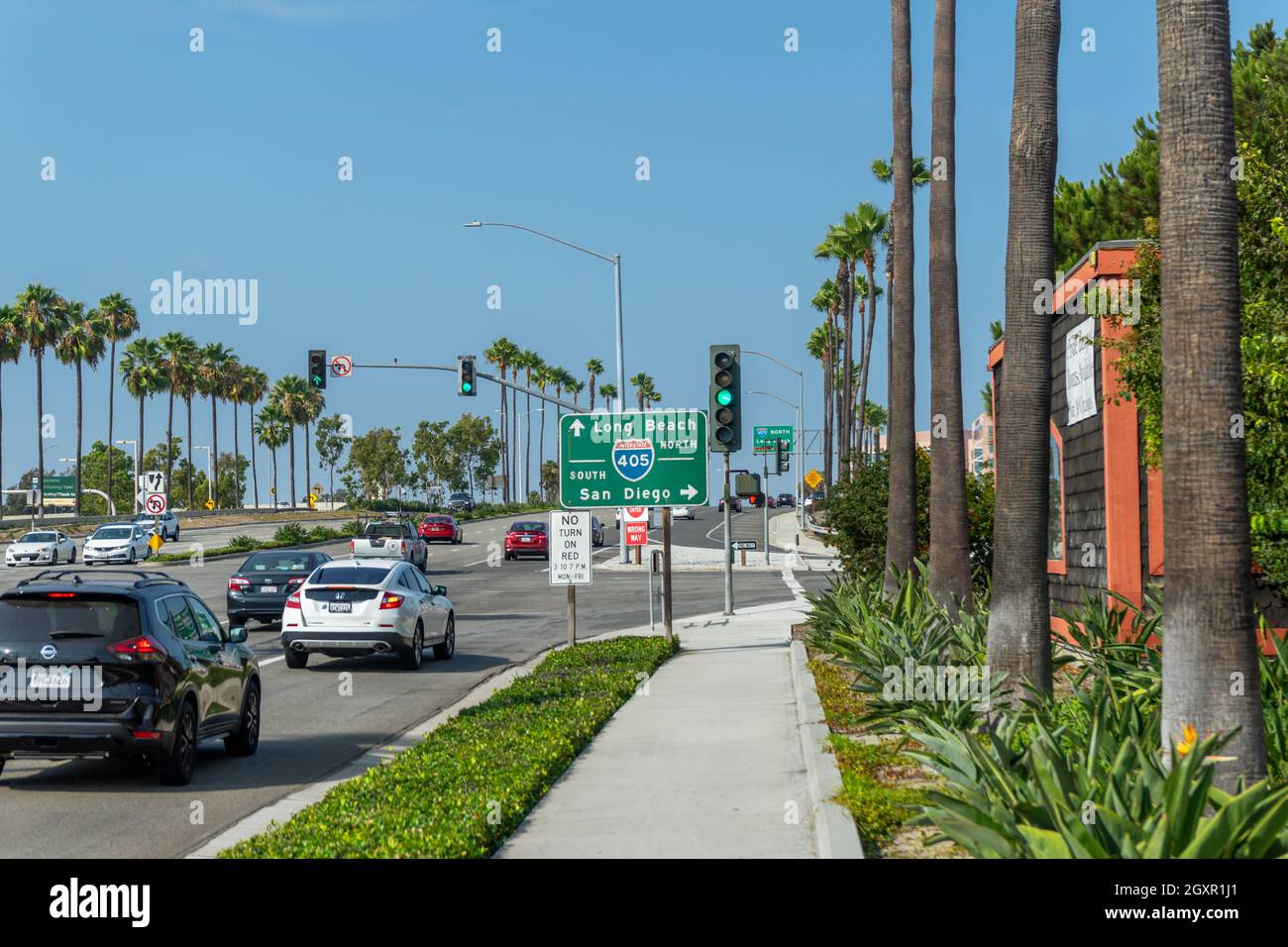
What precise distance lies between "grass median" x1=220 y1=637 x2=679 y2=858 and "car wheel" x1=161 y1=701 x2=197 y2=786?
1.58 m

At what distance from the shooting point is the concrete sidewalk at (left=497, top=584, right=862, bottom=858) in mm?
9219

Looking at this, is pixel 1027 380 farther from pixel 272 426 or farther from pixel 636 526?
pixel 272 426

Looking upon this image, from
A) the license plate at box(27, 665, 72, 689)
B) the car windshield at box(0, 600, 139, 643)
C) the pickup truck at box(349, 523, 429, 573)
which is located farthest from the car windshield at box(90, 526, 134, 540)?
the license plate at box(27, 665, 72, 689)

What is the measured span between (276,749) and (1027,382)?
791 cm

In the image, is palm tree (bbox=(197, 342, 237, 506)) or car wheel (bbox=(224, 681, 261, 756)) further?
palm tree (bbox=(197, 342, 237, 506))

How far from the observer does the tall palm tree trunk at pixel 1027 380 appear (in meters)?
11.7

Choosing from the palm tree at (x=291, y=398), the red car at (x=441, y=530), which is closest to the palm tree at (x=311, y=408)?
the palm tree at (x=291, y=398)

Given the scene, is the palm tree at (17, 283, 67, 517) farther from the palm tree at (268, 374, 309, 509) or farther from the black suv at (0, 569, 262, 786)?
the black suv at (0, 569, 262, 786)

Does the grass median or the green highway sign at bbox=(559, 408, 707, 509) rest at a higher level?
the green highway sign at bbox=(559, 408, 707, 509)

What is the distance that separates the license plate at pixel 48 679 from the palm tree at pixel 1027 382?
7.25 meters

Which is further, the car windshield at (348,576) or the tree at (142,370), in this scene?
the tree at (142,370)

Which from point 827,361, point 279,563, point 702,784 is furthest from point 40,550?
point 827,361

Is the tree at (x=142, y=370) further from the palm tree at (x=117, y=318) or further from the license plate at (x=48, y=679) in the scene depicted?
the license plate at (x=48, y=679)
